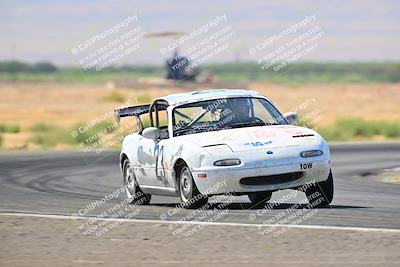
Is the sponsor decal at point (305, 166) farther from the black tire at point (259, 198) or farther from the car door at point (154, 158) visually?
the car door at point (154, 158)

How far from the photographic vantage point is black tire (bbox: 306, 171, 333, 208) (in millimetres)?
15156

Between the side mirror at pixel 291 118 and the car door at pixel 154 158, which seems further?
the side mirror at pixel 291 118

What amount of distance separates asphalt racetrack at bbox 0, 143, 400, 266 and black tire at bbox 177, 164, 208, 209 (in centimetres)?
19

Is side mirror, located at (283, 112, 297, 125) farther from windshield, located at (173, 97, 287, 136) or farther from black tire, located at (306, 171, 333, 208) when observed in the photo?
black tire, located at (306, 171, 333, 208)

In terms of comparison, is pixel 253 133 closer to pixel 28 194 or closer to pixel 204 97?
pixel 204 97

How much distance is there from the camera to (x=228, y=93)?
53.4 ft

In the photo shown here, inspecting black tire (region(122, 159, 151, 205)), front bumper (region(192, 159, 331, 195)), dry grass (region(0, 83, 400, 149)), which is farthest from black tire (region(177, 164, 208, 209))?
dry grass (region(0, 83, 400, 149))

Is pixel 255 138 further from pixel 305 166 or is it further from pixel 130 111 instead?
pixel 130 111

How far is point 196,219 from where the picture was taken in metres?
13.9

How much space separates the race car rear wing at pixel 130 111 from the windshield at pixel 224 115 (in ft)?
4.13

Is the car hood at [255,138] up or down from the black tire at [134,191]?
up

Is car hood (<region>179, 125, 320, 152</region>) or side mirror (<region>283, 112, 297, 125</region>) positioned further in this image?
side mirror (<region>283, 112, 297, 125</region>)

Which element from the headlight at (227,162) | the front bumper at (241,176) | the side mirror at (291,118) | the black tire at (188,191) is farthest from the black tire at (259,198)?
the headlight at (227,162)

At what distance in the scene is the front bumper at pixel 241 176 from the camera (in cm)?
1446
